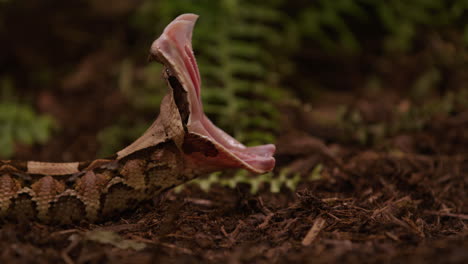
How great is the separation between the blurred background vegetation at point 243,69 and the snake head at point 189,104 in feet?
6.40

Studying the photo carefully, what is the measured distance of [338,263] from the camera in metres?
2.62

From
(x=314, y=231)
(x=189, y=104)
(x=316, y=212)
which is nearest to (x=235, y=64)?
(x=189, y=104)

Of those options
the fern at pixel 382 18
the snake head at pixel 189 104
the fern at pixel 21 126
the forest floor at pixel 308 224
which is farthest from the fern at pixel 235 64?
the fern at pixel 21 126

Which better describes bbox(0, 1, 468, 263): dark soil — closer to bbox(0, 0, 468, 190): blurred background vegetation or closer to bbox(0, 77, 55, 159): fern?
bbox(0, 0, 468, 190): blurred background vegetation

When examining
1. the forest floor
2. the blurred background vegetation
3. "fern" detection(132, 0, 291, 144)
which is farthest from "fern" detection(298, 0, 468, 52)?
the forest floor

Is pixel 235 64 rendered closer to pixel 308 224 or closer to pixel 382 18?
pixel 382 18

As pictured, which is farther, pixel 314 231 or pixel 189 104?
pixel 189 104

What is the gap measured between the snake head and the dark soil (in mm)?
402

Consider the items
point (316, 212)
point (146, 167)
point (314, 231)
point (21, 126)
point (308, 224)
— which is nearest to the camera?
point (314, 231)

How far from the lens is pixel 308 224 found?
345 centimetres

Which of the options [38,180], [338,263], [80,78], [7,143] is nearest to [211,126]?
[38,180]

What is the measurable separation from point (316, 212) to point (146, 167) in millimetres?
1336

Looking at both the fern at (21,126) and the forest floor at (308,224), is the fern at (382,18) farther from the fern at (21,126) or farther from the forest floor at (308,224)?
the fern at (21,126)

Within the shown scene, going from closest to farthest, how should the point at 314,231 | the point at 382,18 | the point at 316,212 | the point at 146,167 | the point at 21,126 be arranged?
the point at 314,231
the point at 316,212
the point at 146,167
the point at 21,126
the point at 382,18
